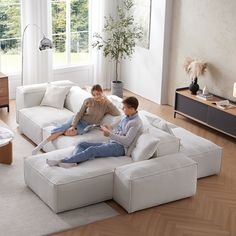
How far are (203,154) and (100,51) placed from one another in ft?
15.5

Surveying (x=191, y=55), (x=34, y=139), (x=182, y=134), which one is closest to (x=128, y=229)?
(x=182, y=134)

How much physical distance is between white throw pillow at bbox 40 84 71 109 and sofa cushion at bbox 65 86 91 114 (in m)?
0.09

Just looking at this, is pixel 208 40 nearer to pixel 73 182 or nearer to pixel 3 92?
pixel 3 92

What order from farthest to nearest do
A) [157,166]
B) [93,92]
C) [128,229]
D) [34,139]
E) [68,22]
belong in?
[68,22], [34,139], [93,92], [157,166], [128,229]

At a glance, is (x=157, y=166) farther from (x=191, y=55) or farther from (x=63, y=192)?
(x=191, y=55)

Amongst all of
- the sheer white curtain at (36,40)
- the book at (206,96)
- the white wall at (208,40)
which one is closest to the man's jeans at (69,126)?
the book at (206,96)

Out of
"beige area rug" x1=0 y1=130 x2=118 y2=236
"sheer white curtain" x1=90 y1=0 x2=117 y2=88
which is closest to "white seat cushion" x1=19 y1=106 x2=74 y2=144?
"beige area rug" x1=0 y1=130 x2=118 y2=236

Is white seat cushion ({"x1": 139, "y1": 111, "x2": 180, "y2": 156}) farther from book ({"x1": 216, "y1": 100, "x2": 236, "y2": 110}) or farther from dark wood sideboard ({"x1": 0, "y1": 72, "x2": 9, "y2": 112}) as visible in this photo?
dark wood sideboard ({"x1": 0, "y1": 72, "x2": 9, "y2": 112})

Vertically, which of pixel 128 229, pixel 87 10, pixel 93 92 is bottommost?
pixel 128 229

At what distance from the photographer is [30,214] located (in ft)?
20.3

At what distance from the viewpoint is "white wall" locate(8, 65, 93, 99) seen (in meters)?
10.7

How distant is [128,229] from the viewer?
5.96m

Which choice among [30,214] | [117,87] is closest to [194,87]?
[117,87]

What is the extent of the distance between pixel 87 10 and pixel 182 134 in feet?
14.6
